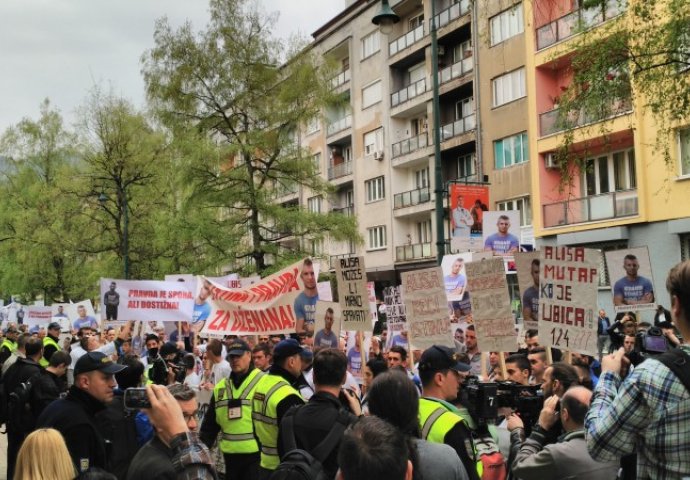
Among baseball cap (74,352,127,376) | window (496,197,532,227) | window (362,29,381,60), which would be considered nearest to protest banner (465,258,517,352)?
baseball cap (74,352,127,376)

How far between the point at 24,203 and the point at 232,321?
39.9 m

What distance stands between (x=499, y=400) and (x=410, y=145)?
3675 centimetres

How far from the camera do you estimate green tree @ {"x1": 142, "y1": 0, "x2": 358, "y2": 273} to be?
88.6 ft

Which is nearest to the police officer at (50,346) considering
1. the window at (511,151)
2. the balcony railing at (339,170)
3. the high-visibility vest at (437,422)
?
the high-visibility vest at (437,422)

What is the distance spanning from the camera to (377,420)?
260 centimetres

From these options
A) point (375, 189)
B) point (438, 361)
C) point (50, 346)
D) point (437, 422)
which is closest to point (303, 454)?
point (437, 422)

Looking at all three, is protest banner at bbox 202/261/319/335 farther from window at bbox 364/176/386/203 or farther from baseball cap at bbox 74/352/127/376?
window at bbox 364/176/386/203

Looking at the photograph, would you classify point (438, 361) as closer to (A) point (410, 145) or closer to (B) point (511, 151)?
(B) point (511, 151)

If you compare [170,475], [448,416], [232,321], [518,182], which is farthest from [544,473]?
[518,182]

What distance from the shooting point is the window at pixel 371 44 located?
43688 mm

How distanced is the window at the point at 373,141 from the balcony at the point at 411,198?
11.2 feet

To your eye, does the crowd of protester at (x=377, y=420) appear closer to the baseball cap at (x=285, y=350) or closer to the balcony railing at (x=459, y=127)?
the baseball cap at (x=285, y=350)

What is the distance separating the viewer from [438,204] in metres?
16.2

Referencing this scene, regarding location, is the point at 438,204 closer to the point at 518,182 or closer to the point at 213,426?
the point at 213,426
